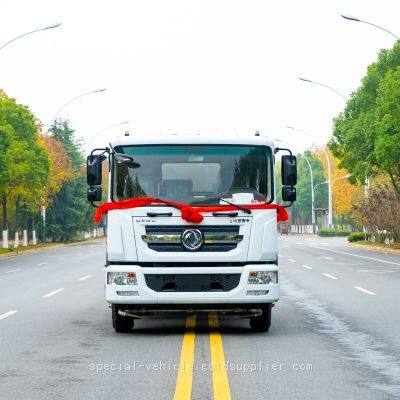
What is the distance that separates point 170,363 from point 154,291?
2274mm

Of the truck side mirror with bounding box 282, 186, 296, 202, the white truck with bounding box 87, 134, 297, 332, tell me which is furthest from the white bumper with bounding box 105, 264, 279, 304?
the truck side mirror with bounding box 282, 186, 296, 202

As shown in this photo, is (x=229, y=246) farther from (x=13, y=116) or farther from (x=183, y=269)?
(x=13, y=116)

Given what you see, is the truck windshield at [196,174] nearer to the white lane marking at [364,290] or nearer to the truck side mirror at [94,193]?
the truck side mirror at [94,193]

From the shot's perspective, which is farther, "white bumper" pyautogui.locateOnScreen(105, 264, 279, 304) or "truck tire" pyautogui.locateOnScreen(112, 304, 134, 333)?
"truck tire" pyautogui.locateOnScreen(112, 304, 134, 333)

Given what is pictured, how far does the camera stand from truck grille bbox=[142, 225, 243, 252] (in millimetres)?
12484

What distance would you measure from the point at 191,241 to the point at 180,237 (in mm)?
151

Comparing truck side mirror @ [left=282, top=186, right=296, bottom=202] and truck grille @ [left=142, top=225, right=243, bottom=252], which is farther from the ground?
truck side mirror @ [left=282, top=186, right=296, bottom=202]

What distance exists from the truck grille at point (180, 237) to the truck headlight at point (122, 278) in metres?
0.45

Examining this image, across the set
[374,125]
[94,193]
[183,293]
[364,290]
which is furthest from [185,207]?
[374,125]

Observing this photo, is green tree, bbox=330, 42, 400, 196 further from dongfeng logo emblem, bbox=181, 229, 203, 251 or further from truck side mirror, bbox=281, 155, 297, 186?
dongfeng logo emblem, bbox=181, 229, 203, 251

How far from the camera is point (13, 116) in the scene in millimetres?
64062

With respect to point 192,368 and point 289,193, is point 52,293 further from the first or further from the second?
point 192,368

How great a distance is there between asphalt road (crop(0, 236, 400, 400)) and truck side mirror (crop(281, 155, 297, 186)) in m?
2.07

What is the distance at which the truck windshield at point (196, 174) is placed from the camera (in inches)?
504
